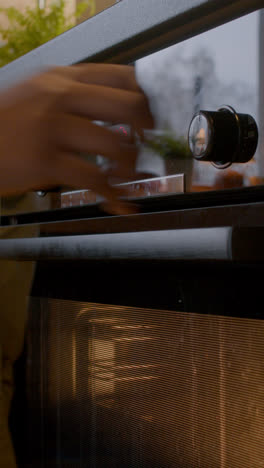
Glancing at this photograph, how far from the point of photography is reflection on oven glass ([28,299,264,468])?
A: 0.36 metres

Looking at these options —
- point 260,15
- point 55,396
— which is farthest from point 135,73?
point 55,396

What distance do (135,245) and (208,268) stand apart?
5 cm

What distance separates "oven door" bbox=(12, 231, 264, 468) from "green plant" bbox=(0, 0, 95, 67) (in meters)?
0.28

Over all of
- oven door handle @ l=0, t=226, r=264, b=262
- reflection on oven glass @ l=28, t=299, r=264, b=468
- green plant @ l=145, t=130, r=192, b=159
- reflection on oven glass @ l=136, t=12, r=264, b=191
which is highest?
reflection on oven glass @ l=136, t=12, r=264, b=191

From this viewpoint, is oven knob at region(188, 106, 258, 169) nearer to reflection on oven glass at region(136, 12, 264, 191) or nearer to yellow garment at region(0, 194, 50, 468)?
reflection on oven glass at region(136, 12, 264, 191)

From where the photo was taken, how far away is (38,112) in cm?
42

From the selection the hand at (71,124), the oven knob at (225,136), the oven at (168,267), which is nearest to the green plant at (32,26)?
the oven at (168,267)

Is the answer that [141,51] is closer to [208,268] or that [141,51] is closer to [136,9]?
[136,9]

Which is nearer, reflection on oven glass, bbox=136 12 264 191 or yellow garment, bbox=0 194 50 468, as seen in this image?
reflection on oven glass, bbox=136 12 264 191

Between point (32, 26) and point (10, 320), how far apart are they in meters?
0.34

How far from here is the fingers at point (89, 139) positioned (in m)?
0.41

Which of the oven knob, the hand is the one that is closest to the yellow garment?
the hand

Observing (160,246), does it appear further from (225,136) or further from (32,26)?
(32,26)

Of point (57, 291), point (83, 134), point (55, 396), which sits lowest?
point (55, 396)
